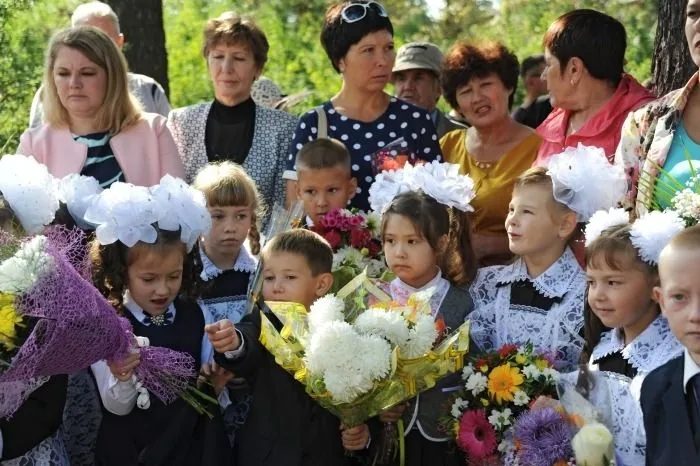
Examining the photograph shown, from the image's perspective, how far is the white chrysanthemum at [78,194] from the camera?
17.6ft

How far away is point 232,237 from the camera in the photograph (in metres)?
5.54

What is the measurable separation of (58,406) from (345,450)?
1165 millimetres

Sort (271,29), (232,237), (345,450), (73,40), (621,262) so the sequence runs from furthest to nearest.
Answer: (271,29), (73,40), (232,237), (345,450), (621,262)

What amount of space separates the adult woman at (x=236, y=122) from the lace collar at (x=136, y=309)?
1508 millimetres

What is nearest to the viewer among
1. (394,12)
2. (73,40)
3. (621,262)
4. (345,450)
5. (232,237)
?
(621,262)

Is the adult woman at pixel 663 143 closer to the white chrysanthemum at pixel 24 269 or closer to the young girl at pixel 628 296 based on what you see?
the young girl at pixel 628 296

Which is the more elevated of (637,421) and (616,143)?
(616,143)

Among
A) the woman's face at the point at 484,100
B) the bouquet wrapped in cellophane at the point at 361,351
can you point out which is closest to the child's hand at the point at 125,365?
the bouquet wrapped in cellophane at the point at 361,351

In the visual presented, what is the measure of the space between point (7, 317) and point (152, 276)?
0.89 m

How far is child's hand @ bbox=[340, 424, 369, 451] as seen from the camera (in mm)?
4762

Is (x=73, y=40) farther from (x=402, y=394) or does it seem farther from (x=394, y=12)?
(x=394, y=12)

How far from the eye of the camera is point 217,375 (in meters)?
4.97

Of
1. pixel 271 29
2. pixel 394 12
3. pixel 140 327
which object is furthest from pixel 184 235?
pixel 394 12

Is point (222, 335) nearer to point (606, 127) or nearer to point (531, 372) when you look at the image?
point (531, 372)
